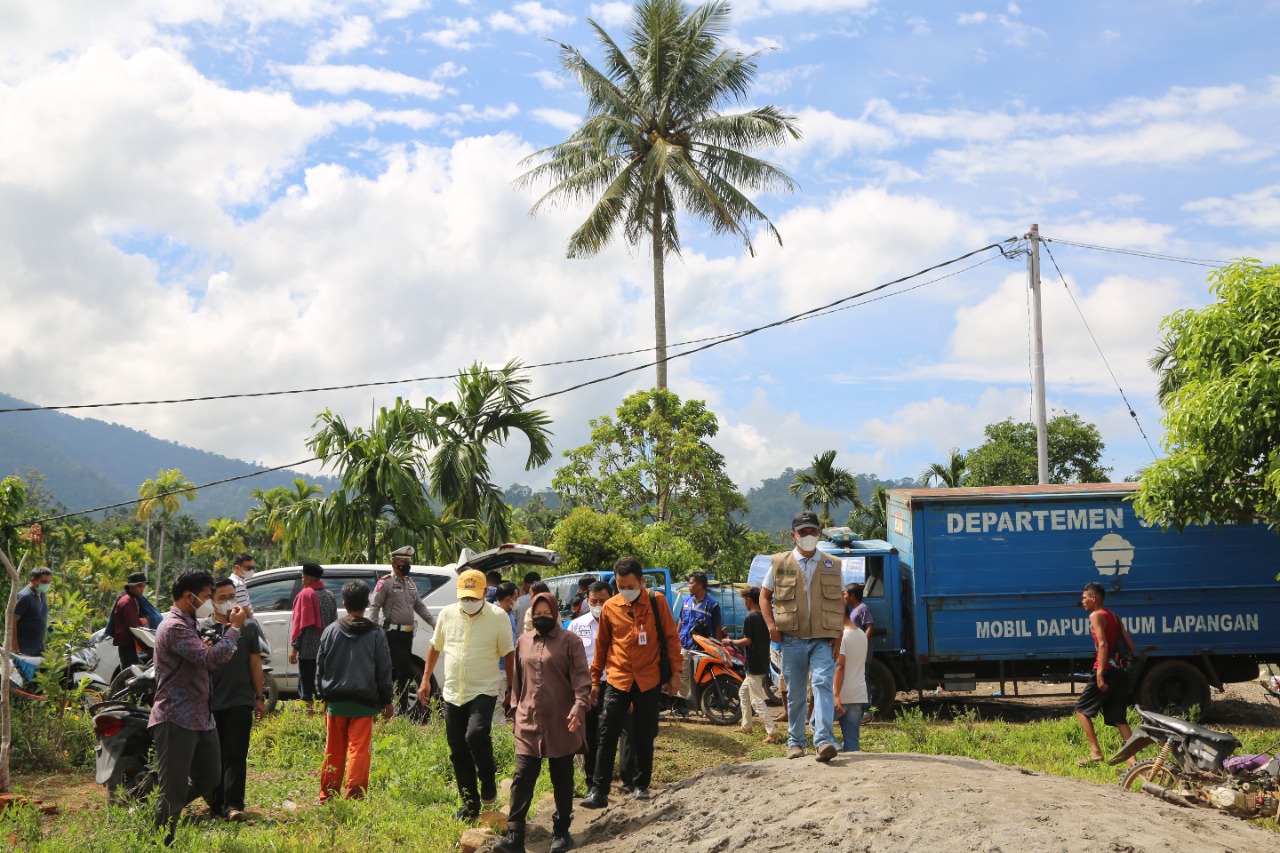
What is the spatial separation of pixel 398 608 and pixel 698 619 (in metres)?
3.27

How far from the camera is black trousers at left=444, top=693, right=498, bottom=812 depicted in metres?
6.90

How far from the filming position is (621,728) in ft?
24.2

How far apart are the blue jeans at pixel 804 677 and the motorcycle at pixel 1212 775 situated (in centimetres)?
234

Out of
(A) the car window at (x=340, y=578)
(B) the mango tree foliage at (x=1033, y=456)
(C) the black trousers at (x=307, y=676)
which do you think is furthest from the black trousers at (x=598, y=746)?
(B) the mango tree foliage at (x=1033, y=456)

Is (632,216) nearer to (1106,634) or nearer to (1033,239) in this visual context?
(1033,239)

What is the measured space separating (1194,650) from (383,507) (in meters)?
11.9

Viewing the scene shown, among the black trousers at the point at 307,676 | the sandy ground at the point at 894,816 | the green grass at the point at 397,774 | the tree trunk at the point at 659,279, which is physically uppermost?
the tree trunk at the point at 659,279

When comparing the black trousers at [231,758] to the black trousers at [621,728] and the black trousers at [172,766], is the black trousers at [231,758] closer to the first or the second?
the black trousers at [172,766]

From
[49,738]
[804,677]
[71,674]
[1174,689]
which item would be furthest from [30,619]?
[1174,689]

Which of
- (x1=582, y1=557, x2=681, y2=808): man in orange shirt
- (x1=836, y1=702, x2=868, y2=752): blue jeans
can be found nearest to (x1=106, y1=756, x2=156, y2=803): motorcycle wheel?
(x1=582, y1=557, x2=681, y2=808): man in orange shirt

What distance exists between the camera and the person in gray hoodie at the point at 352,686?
7.29m

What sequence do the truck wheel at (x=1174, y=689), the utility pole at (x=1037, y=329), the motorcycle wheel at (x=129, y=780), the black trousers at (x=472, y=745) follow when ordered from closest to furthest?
1. the motorcycle wheel at (x=129, y=780)
2. the black trousers at (x=472, y=745)
3. the truck wheel at (x=1174, y=689)
4. the utility pole at (x=1037, y=329)

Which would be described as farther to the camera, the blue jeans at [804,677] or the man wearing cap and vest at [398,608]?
the man wearing cap and vest at [398,608]

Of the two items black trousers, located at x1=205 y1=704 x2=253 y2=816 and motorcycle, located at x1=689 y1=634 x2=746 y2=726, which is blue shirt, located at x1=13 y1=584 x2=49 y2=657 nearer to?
black trousers, located at x1=205 y1=704 x2=253 y2=816
